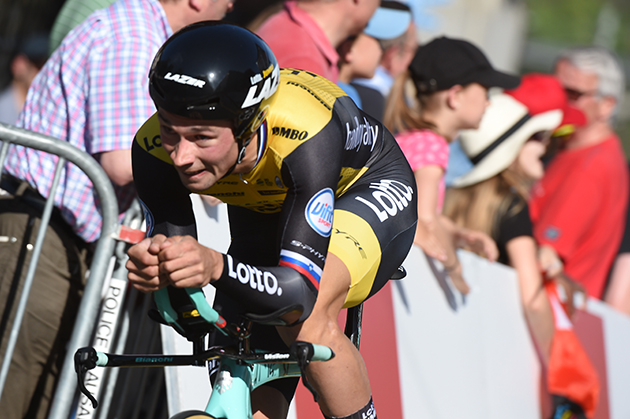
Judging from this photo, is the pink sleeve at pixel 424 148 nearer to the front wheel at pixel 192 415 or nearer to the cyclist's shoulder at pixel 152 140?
the cyclist's shoulder at pixel 152 140

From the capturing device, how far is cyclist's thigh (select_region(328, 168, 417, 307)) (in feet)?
7.64

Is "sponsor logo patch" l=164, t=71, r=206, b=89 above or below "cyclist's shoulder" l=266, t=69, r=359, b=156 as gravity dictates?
above

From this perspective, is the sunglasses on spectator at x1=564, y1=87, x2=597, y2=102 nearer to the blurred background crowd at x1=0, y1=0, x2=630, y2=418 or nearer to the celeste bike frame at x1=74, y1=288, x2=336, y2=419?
the blurred background crowd at x1=0, y1=0, x2=630, y2=418

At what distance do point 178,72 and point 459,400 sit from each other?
3.17 meters

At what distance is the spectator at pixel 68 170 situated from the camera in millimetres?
3133

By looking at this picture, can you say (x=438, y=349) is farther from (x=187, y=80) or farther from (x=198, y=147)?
(x=187, y=80)

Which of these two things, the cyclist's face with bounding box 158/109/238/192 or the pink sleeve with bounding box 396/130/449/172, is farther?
the pink sleeve with bounding box 396/130/449/172

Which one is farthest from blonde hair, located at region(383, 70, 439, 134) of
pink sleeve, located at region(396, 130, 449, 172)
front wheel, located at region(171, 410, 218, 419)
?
front wheel, located at region(171, 410, 218, 419)

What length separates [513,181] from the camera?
527 cm

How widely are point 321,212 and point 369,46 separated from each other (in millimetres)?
2793

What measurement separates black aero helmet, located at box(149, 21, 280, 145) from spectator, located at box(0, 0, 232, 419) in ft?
3.72

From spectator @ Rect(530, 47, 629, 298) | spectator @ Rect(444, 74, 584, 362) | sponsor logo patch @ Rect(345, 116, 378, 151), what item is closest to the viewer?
sponsor logo patch @ Rect(345, 116, 378, 151)

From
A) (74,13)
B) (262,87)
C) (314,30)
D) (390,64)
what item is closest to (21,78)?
(74,13)

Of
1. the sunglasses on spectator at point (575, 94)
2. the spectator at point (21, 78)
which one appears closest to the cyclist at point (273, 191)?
the sunglasses on spectator at point (575, 94)
